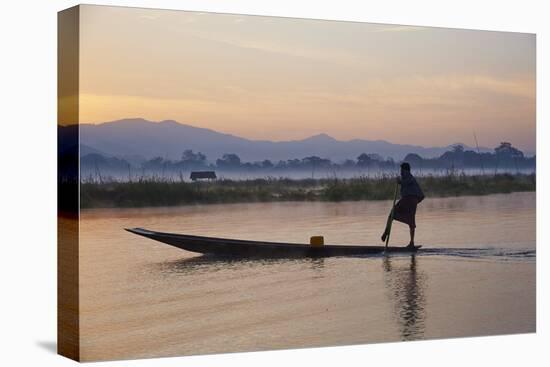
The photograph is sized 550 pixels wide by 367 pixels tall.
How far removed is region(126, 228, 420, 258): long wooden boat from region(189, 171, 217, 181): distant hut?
0.49 meters

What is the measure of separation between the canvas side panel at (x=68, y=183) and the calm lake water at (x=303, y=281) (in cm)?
14

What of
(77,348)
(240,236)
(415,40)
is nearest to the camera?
(77,348)

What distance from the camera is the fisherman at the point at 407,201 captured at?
11.9 meters

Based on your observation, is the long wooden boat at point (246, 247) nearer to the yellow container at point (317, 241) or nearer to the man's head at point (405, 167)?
the yellow container at point (317, 241)

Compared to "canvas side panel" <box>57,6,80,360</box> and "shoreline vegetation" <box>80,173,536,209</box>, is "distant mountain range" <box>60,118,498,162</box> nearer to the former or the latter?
"canvas side panel" <box>57,6,80,360</box>

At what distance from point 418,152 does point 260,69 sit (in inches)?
69.6

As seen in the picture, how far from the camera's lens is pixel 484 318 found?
472 inches

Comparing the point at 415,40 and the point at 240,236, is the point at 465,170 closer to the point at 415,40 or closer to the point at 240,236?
the point at 415,40

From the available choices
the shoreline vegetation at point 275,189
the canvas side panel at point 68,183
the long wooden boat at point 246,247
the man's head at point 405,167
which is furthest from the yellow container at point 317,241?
the canvas side panel at point 68,183

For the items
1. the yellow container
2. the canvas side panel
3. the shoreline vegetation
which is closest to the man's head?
the shoreline vegetation

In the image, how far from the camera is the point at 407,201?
39.0ft

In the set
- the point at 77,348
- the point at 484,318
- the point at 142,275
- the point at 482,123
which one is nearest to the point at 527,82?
the point at 482,123

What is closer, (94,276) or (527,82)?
(94,276)

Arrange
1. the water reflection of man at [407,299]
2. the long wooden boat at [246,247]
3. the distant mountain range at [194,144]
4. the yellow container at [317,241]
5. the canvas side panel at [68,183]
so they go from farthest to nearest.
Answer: the water reflection of man at [407,299]
the yellow container at [317,241]
the long wooden boat at [246,247]
the distant mountain range at [194,144]
the canvas side panel at [68,183]
